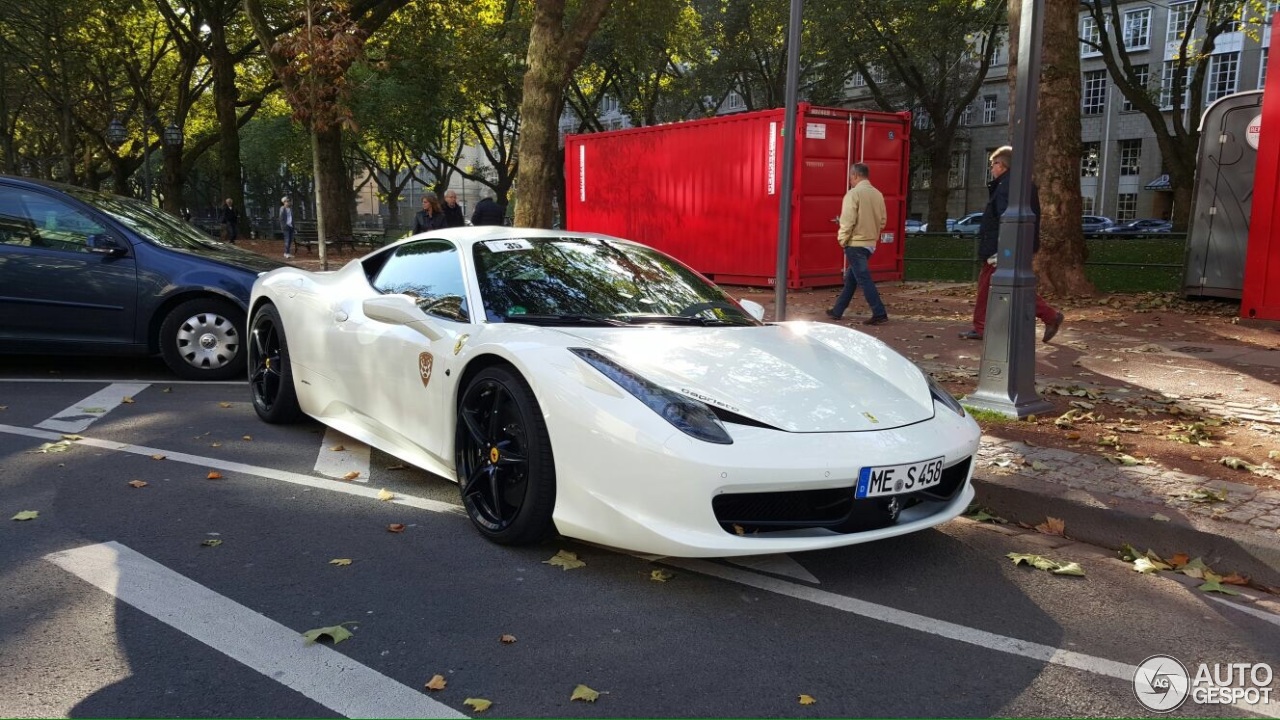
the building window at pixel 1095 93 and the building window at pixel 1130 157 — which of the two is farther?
the building window at pixel 1095 93

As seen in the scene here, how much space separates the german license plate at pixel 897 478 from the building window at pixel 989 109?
183 ft

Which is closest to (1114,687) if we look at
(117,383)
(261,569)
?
(261,569)

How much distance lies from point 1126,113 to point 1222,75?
4.64 m

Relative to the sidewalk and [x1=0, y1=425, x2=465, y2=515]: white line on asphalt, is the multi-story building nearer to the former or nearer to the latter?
the sidewalk

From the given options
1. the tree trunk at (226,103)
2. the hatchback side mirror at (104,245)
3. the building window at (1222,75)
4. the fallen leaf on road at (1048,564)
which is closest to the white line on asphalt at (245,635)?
the fallen leaf on road at (1048,564)

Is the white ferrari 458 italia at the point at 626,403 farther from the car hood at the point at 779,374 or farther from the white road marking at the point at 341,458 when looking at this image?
the white road marking at the point at 341,458

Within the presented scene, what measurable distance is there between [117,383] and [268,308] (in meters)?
2.34

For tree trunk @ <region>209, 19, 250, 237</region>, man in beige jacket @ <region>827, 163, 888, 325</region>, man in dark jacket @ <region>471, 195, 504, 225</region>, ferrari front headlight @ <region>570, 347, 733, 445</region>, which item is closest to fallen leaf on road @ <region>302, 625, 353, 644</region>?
ferrari front headlight @ <region>570, 347, 733, 445</region>

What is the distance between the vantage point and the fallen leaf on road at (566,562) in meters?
3.59

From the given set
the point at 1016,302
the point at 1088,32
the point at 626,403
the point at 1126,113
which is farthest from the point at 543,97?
the point at 1126,113

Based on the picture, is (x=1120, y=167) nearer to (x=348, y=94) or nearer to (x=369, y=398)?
(x=348, y=94)

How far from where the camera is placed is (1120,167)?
49.7 metres

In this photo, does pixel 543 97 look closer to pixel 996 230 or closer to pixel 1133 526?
pixel 996 230

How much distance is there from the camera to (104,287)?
283 inches
